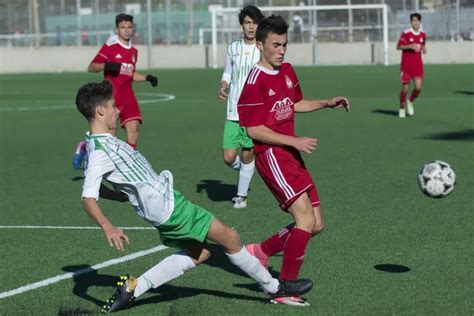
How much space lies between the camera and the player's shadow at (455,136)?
17562 mm

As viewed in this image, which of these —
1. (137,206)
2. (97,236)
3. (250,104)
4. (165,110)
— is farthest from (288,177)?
(165,110)

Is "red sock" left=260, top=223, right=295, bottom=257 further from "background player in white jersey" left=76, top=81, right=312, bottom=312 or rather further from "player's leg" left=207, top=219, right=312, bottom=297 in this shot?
"background player in white jersey" left=76, top=81, right=312, bottom=312

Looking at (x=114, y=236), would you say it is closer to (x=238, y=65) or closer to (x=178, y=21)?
(x=238, y=65)

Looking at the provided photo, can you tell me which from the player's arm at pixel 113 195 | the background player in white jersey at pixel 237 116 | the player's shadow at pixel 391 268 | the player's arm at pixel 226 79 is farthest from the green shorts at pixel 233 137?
the player's arm at pixel 113 195

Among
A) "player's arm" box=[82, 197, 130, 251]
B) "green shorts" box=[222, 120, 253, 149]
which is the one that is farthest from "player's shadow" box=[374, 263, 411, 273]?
"green shorts" box=[222, 120, 253, 149]

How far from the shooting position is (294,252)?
23.9ft

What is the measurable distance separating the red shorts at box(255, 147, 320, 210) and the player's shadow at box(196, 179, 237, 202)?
4727mm

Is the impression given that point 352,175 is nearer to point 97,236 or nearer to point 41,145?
point 97,236

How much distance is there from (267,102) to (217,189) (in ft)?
18.8

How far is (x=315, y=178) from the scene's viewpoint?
1358 centimetres

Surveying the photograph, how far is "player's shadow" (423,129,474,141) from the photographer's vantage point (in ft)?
57.6

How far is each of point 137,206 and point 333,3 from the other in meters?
41.4

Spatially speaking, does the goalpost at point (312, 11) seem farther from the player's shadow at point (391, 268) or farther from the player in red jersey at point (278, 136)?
the player in red jersey at point (278, 136)

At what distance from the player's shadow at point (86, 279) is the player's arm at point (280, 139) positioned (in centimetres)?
160
